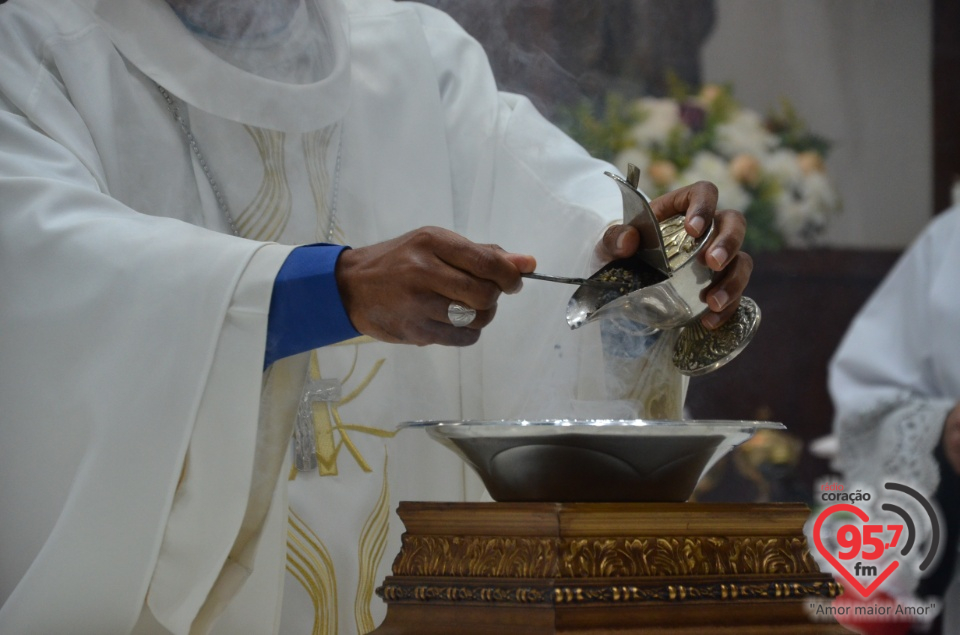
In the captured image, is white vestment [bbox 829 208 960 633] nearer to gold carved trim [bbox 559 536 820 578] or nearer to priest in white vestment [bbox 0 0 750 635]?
priest in white vestment [bbox 0 0 750 635]

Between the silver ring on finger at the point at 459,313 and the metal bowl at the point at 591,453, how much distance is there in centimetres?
15

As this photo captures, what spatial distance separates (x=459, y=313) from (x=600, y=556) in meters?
0.39

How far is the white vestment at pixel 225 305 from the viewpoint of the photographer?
163 cm

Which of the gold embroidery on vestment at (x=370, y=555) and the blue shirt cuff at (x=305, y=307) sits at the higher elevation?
the blue shirt cuff at (x=305, y=307)

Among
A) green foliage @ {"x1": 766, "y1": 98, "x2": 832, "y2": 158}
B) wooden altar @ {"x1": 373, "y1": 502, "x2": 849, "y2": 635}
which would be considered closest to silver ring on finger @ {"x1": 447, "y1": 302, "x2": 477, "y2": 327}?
wooden altar @ {"x1": 373, "y1": 502, "x2": 849, "y2": 635}

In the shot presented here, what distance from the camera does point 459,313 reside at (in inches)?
63.4

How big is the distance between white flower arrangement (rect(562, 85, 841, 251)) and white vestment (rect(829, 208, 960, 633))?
410mm

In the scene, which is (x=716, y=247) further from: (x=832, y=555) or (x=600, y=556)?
Answer: (x=832, y=555)

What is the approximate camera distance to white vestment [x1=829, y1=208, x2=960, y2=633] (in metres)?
3.78

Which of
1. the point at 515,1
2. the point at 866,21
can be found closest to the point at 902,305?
the point at 866,21

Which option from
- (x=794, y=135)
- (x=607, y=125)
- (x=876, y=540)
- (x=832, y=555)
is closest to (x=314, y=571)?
(x=832, y=555)

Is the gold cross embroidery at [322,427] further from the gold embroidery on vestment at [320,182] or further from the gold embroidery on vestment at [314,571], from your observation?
the gold embroidery on vestment at [320,182]

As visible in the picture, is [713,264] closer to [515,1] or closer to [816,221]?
[515,1]

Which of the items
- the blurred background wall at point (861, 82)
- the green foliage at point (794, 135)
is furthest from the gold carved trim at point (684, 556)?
the blurred background wall at point (861, 82)
